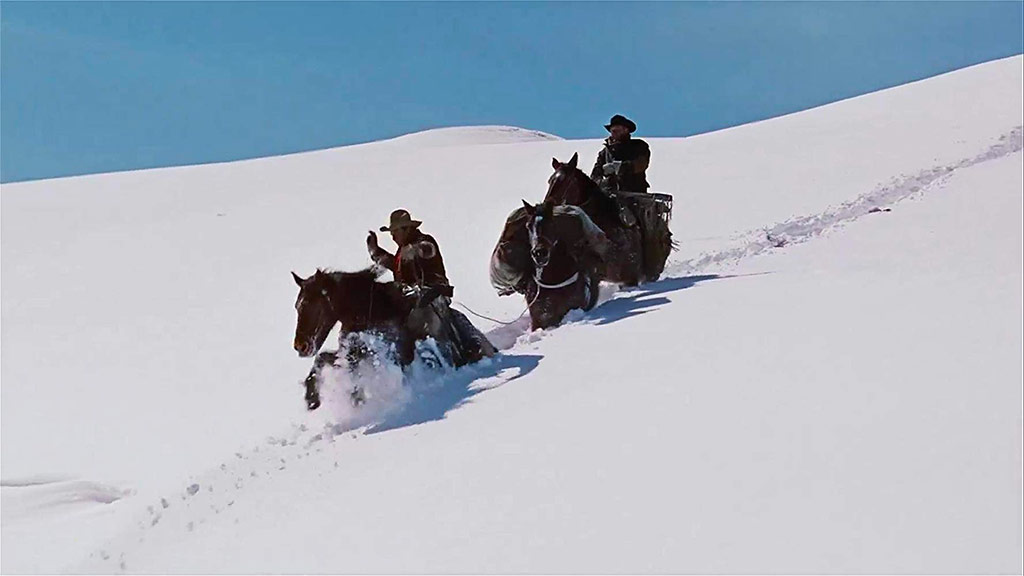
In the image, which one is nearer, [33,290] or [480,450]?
[480,450]

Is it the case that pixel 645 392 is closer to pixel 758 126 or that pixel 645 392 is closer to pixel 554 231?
pixel 554 231

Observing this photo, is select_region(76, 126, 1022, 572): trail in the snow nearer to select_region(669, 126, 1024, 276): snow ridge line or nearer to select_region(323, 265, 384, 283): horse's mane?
select_region(323, 265, 384, 283): horse's mane

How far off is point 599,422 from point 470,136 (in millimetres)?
44094

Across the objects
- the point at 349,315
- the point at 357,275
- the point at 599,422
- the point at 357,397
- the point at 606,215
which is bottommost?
the point at 599,422

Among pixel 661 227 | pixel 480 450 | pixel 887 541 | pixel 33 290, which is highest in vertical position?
pixel 33 290

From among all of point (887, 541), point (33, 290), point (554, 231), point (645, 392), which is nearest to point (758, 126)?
point (33, 290)

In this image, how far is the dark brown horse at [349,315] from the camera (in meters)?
7.80

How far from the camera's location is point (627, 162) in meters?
11.8

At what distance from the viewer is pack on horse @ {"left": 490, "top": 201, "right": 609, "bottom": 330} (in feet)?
31.9

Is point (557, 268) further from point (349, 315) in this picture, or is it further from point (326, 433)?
point (326, 433)

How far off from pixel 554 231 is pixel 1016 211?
16.0ft

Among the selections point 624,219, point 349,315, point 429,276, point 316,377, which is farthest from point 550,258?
point 316,377

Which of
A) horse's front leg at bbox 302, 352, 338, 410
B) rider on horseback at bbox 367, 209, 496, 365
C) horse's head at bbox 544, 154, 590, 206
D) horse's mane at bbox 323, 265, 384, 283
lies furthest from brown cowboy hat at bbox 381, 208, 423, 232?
horse's head at bbox 544, 154, 590, 206

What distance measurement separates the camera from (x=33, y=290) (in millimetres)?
18953
